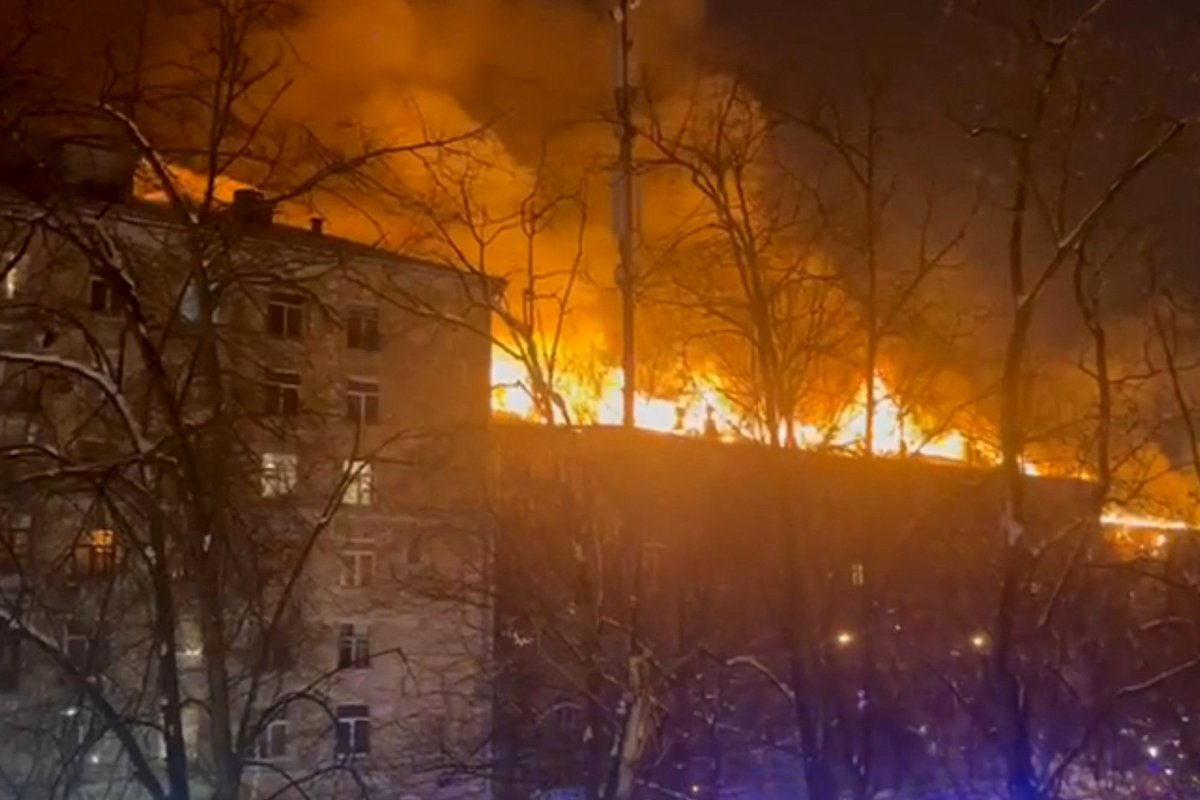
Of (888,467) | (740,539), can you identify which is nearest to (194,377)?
(888,467)

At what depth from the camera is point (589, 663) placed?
605 inches

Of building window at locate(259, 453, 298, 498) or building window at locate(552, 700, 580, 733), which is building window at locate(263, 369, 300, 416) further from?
building window at locate(552, 700, 580, 733)

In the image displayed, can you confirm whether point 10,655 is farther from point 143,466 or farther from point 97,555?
point 143,466

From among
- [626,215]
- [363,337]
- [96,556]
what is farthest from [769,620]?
[96,556]

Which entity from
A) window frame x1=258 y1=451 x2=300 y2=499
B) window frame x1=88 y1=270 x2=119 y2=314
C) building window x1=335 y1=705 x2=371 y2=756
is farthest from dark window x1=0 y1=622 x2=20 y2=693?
building window x1=335 y1=705 x2=371 y2=756

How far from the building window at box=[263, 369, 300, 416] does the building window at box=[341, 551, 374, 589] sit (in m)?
22.8

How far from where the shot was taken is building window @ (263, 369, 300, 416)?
36.2 feet

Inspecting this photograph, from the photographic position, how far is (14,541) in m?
9.41

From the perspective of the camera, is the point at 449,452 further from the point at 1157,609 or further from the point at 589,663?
the point at 1157,609

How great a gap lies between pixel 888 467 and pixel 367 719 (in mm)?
15122

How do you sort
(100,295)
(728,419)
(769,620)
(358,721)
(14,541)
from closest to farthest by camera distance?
(14,541) → (100,295) → (728,419) → (769,620) → (358,721)

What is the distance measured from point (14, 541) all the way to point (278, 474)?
251 cm

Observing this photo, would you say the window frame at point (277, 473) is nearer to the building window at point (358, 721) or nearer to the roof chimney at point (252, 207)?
the roof chimney at point (252, 207)

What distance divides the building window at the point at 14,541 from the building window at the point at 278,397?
1877 mm
